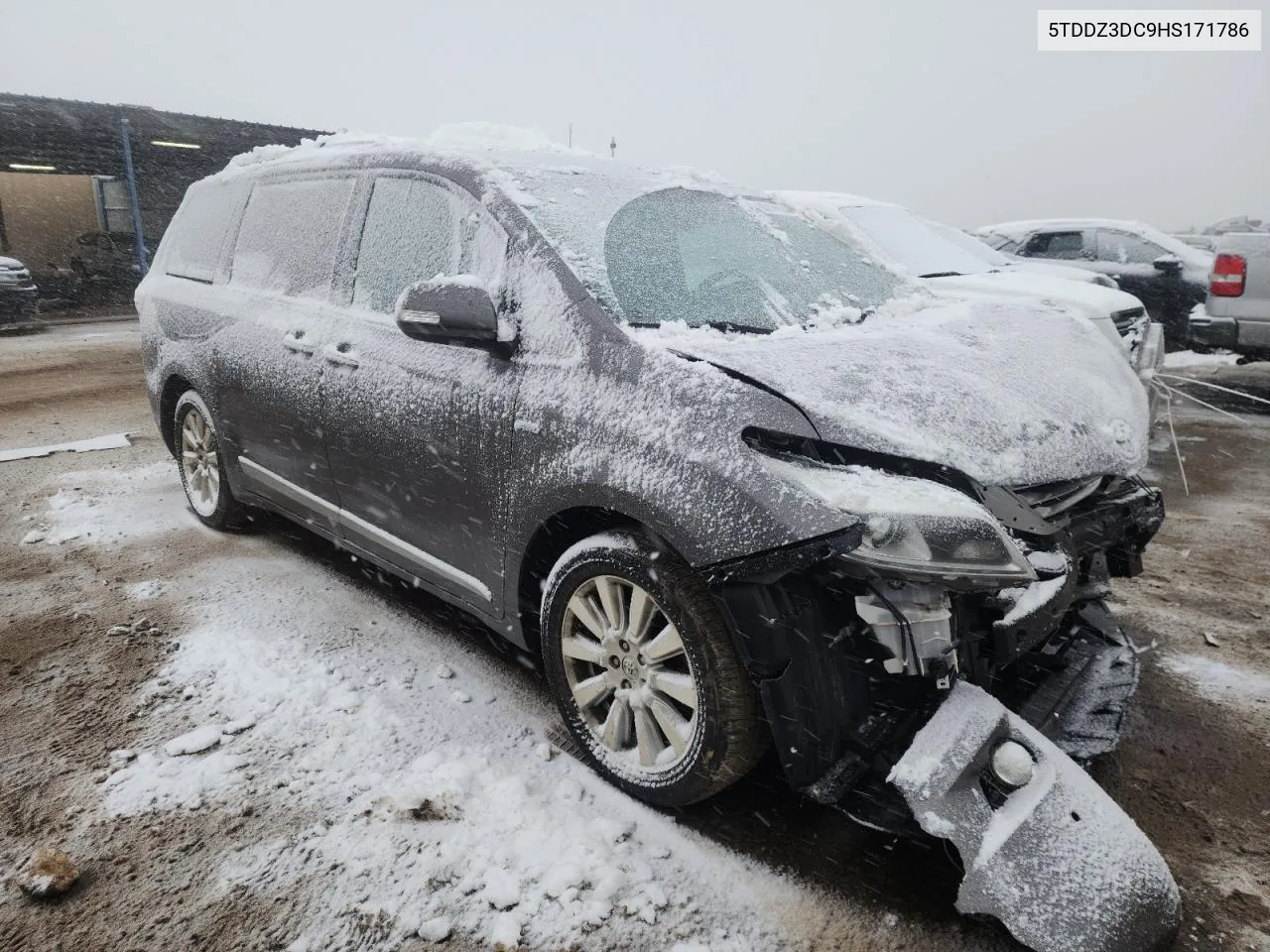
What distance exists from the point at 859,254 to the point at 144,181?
1016 inches

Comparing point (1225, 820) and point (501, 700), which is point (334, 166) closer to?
point (501, 700)

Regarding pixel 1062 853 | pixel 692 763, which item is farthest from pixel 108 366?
pixel 1062 853

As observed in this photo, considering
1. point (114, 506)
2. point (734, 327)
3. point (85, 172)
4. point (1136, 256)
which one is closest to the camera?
point (734, 327)

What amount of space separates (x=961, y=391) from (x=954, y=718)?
0.93m

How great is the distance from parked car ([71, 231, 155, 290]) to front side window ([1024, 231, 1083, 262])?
67.0ft

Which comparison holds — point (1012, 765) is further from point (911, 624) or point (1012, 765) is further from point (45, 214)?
point (45, 214)

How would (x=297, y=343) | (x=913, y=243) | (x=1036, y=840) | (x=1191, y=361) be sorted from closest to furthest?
(x=1036, y=840)
(x=297, y=343)
(x=913, y=243)
(x=1191, y=361)

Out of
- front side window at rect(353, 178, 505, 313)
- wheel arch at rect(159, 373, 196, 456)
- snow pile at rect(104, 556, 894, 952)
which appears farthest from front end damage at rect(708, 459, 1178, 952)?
wheel arch at rect(159, 373, 196, 456)

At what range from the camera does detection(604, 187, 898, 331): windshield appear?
101 inches

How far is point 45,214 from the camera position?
76.0 feet

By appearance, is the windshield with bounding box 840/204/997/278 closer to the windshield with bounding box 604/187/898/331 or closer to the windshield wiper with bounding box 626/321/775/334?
the windshield with bounding box 604/187/898/331

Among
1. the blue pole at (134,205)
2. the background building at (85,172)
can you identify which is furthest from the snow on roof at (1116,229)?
the background building at (85,172)

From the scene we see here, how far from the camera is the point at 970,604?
2.00 meters

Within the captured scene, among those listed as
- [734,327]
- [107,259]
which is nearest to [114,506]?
[734,327]
